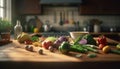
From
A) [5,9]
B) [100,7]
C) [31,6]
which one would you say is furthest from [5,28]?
[100,7]

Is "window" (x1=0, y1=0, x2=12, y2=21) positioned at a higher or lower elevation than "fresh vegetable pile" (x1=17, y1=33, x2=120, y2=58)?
higher

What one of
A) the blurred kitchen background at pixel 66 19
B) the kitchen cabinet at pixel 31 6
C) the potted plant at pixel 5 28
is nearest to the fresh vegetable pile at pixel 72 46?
the potted plant at pixel 5 28

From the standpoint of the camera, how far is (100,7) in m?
5.13

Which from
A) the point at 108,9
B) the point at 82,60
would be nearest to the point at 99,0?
the point at 108,9

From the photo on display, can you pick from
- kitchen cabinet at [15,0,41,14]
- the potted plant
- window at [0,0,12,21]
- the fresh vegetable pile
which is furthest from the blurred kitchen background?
the fresh vegetable pile

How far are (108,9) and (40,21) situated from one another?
177 centimetres

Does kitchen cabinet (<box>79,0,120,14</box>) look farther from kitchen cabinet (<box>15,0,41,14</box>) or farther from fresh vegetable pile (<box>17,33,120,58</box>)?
fresh vegetable pile (<box>17,33,120,58</box>)

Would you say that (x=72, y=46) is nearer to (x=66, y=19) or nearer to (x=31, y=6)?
(x=31, y=6)

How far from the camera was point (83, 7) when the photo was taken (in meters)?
5.12

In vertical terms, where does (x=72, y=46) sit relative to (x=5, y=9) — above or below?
below

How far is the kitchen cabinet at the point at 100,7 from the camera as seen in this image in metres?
5.11

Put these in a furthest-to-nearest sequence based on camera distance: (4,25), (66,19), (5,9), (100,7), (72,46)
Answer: (66,19) < (100,7) < (5,9) < (4,25) < (72,46)

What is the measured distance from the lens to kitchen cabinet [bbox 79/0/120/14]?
5.11 meters

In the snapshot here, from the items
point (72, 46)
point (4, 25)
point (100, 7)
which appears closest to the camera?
point (72, 46)
